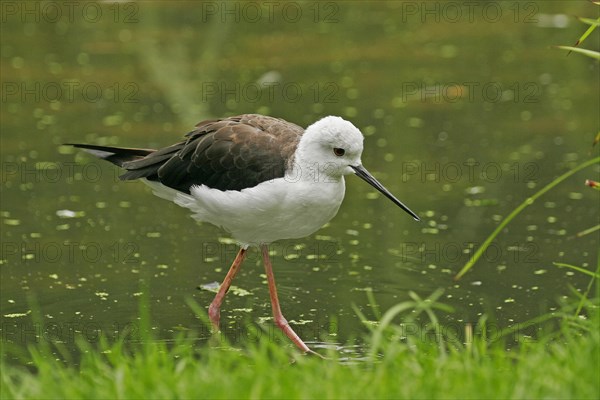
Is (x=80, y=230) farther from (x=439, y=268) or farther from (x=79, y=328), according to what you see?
(x=439, y=268)

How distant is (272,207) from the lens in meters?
7.17

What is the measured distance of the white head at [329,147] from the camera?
704cm

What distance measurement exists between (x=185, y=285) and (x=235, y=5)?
8.11 meters

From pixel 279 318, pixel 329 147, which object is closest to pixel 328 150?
pixel 329 147

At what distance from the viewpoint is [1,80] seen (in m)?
13.0

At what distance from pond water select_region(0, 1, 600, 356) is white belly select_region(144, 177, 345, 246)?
658 millimetres

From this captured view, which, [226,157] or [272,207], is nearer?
[272,207]

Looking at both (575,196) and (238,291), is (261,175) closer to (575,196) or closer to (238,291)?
(238,291)

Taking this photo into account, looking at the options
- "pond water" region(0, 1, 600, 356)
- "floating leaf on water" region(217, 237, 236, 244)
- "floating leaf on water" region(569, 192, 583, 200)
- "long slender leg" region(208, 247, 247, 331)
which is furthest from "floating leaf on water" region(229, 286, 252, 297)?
"floating leaf on water" region(569, 192, 583, 200)

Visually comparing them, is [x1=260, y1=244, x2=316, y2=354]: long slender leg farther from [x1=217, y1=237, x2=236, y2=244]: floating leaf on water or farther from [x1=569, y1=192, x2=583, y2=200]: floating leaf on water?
[x1=569, y1=192, x2=583, y2=200]: floating leaf on water

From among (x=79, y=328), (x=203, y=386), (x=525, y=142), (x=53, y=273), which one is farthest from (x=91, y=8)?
(x=203, y=386)

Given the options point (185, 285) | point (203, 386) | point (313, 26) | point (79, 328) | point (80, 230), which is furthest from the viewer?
point (313, 26)

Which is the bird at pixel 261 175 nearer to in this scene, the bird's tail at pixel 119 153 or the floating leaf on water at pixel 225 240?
the bird's tail at pixel 119 153

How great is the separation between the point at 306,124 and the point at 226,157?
4.09 metres
